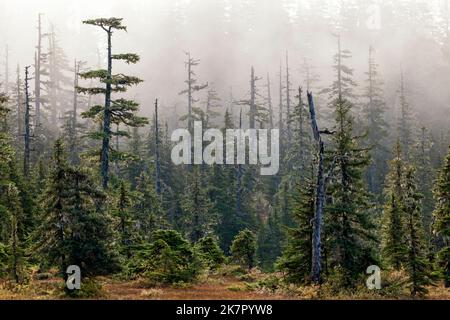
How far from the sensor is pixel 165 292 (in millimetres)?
22031

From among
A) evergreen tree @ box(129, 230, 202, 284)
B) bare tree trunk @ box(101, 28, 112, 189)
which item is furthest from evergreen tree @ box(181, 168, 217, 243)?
evergreen tree @ box(129, 230, 202, 284)

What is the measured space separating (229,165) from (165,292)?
3321cm

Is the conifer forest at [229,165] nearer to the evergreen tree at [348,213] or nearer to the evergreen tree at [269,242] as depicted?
the evergreen tree at [348,213]

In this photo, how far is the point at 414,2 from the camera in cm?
11250

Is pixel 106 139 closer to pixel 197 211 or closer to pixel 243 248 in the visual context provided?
pixel 243 248

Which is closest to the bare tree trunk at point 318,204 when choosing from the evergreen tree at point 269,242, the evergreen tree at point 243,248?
the evergreen tree at point 243,248

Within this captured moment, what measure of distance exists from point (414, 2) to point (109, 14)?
247 feet

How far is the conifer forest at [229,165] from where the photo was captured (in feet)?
70.5

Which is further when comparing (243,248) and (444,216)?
(243,248)

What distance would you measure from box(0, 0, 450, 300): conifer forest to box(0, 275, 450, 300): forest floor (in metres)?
0.12

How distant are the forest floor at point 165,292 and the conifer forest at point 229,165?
0.12 m

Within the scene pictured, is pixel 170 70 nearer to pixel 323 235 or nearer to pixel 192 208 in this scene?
pixel 192 208

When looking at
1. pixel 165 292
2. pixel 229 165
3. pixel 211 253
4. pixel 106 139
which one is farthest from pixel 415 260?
pixel 229 165
